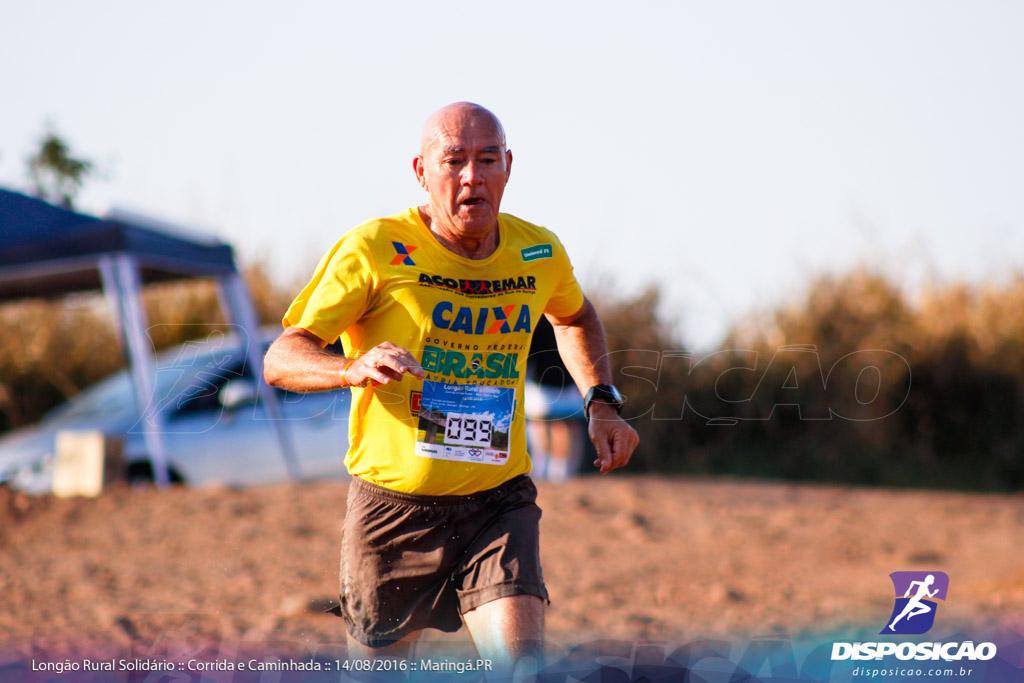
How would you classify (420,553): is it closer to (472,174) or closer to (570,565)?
(472,174)

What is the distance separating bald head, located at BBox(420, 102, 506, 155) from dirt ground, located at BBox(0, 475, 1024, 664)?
3516 mm

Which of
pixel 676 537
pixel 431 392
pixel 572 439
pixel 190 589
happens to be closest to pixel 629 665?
pixel 431 392

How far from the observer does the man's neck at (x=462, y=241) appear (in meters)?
3.28

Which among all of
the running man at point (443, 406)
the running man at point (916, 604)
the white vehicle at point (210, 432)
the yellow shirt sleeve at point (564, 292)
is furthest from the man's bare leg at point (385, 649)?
the white vehicle at point (210, 432)

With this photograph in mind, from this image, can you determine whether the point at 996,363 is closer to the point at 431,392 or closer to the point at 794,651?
the point at 794,651

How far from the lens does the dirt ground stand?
6.32 metres

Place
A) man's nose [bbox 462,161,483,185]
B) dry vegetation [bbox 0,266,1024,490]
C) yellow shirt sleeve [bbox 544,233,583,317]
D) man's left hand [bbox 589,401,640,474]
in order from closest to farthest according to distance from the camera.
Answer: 1. man's nose [bbox 462,161,483,185]
2. man's left hand [bbox 589,401,640,474]
3. yellow shirt sleeve [bbox 544,233,583,317]
4. dry vegetation [bbox 0,266,1024,490]

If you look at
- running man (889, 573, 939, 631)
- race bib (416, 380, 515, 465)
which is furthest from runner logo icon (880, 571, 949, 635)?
race bib (416, 380, 515, 465)

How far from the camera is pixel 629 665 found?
4.96 metres

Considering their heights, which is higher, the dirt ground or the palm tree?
the palm tree

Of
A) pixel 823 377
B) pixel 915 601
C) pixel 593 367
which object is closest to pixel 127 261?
pixel 593 367

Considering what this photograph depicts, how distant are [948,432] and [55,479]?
12.6m

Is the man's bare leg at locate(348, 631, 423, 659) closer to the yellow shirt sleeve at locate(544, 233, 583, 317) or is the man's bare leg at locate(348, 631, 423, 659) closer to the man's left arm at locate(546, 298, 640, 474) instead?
the man's left arm at locate(546, 298, 640, 474)

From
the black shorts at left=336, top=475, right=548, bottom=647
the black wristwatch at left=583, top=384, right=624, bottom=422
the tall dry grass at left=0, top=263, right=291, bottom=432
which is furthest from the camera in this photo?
the tall dry grass at left=0, top=263, right=291, bottom=432
